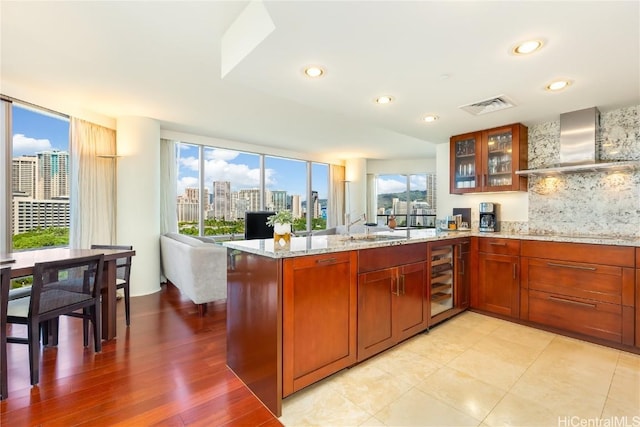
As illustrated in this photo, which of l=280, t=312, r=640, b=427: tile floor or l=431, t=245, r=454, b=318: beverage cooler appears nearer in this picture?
l=280, t=312, r=640, b=427: tile floor

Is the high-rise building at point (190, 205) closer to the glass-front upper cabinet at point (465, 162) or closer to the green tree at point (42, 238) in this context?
the green tree at point (42, 238)

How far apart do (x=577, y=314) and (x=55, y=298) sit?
14.3ft

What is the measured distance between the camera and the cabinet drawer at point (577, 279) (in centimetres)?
249

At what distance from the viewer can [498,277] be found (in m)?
3.17

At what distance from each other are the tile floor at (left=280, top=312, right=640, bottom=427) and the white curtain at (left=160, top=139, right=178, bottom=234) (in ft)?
13.2

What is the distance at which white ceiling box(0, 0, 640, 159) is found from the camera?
5.05ft

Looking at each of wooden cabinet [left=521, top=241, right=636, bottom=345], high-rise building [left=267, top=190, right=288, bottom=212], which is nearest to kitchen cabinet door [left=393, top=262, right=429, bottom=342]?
wooden cabinet [left=521, top=241, right=636, bottom=345]

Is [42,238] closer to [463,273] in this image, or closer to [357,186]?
[463,273]

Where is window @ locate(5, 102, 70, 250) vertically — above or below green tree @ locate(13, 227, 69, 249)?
above

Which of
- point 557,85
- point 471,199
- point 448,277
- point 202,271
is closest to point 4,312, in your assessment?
point 202,271

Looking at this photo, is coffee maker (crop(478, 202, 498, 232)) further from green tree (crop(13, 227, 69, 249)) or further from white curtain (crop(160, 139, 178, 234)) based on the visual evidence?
green tree (crop(13, 227, 69, 249))

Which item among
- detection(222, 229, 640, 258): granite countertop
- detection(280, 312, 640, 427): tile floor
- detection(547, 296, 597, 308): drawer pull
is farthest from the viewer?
detection(547, 296, 597, 308): drawer pull

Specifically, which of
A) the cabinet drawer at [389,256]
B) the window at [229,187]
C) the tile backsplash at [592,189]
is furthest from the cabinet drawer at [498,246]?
the window at [229,187]

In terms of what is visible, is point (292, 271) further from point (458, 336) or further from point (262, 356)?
point (458, 336)
